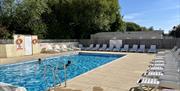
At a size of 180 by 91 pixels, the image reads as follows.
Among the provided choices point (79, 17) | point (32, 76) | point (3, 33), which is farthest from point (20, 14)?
point (32, 76)

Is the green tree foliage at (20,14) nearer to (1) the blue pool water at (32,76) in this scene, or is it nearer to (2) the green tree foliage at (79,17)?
(2) the green tree foliage at (79,17)

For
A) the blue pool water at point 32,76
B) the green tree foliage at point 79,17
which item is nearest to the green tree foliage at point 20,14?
the green tree foliage at point 79,17

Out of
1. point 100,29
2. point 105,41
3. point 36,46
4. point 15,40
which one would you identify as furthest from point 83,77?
point 100,29

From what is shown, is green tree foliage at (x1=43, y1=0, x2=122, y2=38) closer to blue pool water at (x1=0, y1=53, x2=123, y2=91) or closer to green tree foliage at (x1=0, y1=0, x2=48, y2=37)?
green tree foliage at (x1=0, y1=0, x2=48, y2=37)

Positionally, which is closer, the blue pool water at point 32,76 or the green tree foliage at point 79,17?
the blue pool water at point 32,76

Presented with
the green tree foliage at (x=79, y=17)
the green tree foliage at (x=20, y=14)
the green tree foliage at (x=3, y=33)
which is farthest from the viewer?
the green tree foliage at (x=79, y=17)

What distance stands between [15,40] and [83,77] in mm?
9076

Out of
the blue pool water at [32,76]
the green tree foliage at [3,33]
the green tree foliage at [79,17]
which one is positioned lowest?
the blue pool water at [32,76]

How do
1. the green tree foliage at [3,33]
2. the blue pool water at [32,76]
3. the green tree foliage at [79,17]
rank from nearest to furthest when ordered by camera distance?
1. the blue pool water at [32,76]
2. the green tree foliage at [3,33]
3. the green tree foliage at [79,17]

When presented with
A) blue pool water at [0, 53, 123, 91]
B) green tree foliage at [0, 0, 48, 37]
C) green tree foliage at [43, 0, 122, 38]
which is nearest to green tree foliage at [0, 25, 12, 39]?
green tree foliage at [0, 0, 48, 37]

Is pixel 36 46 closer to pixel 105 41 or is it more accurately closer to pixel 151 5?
pixel 105 41

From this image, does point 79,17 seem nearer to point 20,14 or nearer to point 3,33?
point 20,14

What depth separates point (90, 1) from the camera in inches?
1003

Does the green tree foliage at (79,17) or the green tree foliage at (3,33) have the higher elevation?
the green tree foliage at (79,17)
